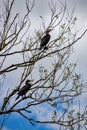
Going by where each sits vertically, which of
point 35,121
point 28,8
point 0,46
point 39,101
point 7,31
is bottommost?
point 35,121

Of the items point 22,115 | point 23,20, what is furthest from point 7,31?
point 22,115

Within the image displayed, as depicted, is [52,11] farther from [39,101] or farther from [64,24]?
[39,101]

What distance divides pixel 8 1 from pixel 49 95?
2.62 metres

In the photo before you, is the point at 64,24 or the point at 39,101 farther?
the point at 64,24

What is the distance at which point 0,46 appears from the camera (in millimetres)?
6320

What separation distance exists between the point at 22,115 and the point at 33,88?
1.26 meters

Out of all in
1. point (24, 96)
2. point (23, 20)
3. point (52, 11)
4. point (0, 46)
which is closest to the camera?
point (0, 46)

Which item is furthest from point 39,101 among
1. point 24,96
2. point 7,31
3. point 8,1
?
point 8,1

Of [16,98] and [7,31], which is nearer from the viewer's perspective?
[7,31]

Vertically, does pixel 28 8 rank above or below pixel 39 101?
above

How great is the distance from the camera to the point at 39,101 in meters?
7.66

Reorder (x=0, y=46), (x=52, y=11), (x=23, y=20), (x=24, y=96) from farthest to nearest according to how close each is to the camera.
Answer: (x=24, y=96)
(x=52, y=11)
(x=23, y=20)
(x=0, y=46)

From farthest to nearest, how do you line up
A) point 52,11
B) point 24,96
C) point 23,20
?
1. point 24,96
2. point 52,11
3. point 23,20

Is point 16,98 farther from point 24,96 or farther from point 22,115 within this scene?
point 22,115
